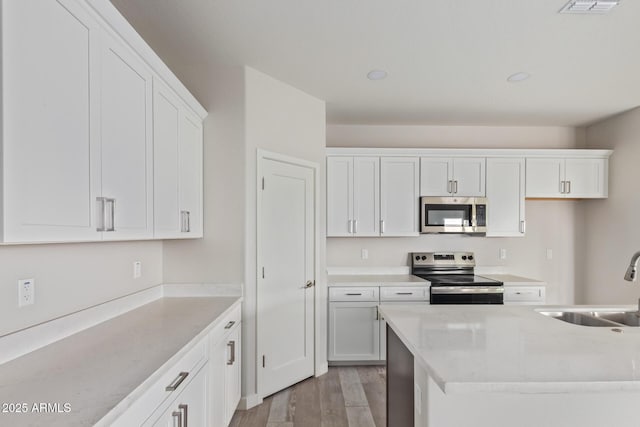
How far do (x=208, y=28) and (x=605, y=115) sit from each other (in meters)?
4.30

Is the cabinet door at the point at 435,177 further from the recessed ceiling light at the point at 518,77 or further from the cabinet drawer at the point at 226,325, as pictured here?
the cabinet drawer at the point at 226,325

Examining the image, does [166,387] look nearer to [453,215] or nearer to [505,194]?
[453,215]

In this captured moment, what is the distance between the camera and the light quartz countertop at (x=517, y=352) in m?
1.25

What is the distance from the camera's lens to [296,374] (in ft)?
10.9

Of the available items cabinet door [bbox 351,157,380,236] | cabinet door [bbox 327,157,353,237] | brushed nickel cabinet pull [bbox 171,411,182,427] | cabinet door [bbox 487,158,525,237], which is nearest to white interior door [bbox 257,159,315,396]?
cabinet door [bbox 327,157,353,237]

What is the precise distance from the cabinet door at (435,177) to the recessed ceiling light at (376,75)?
132 centimetres

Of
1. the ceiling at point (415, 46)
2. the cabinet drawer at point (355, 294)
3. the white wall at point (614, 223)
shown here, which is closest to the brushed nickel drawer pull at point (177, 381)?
the ceiling at point (415, 46)

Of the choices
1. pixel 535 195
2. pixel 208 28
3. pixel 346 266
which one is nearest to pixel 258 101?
pixel 208 28

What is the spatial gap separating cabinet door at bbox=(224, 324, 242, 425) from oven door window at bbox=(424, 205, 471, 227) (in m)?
2.42

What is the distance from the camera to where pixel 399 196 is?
13.5 ft

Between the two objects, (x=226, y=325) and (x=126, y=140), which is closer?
(x=126, y=140)

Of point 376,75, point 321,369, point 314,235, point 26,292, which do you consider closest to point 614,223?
point 376,75

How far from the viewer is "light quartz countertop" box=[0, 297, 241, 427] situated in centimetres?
104

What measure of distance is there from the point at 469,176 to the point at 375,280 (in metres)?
1.61
